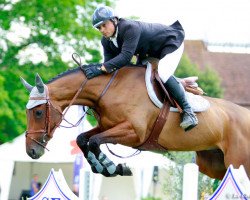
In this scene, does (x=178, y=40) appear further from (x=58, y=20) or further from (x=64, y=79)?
(x=58, y=20)

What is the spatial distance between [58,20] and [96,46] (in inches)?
65.6

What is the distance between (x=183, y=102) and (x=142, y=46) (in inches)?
28.2

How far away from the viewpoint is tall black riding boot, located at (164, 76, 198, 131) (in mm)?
7742

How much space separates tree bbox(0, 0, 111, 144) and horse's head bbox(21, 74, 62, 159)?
12.3 m

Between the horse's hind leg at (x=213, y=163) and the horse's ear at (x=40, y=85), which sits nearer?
the horse's ear at (x=40, y=85)

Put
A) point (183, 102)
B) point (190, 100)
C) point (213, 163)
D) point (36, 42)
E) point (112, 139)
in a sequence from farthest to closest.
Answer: point (36, 42)
point (213, 163)
point (190, 100)
point (183, 102)
point (112, 139)

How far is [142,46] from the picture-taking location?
7.75 metres

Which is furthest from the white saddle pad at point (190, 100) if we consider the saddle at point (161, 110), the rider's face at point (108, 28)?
the rider's face at point (108, 28)

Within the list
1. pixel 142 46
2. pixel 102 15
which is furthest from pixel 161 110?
pixel 102 15

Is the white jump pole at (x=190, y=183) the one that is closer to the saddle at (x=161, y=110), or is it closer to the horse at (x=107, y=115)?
the horse at (x=107, y=115)

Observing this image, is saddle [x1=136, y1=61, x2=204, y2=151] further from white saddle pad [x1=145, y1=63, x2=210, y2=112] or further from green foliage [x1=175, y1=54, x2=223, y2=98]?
green foliage [x1=175, y1=54, x2=223, y2=98]

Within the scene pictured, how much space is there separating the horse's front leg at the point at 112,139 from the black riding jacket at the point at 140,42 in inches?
23.7

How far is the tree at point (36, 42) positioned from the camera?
20.5 m

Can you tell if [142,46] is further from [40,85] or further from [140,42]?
[40,85]
